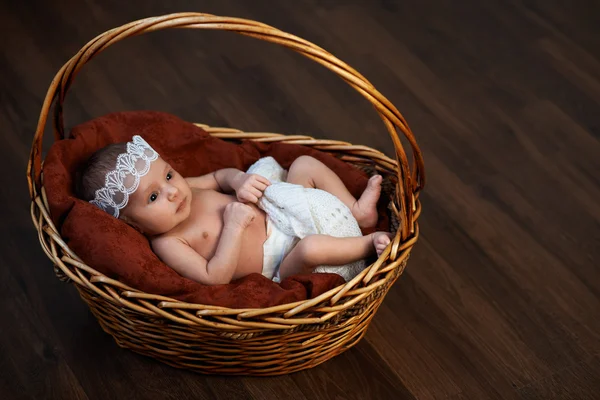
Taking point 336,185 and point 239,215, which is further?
point 336,185

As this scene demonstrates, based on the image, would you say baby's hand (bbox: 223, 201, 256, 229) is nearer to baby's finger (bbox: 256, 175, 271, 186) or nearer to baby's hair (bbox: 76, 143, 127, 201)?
baby's finger (bbox: 256, 175, 271, 186)

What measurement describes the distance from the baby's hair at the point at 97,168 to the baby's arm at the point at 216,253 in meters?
0.16

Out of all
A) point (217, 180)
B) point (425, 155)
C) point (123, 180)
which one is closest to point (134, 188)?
point (123, 180)

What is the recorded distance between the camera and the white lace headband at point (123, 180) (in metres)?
1.60

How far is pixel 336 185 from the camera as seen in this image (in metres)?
1.79

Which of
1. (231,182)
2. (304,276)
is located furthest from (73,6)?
(304,276)

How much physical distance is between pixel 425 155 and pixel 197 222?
73 cm

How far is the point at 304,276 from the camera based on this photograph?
1552mm

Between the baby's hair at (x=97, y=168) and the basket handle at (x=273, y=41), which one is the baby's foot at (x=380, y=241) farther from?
the baby's hair at (x=97, y=168)

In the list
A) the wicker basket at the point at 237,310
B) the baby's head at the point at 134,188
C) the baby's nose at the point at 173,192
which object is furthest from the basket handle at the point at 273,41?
the baby's nose at the point at 173,192

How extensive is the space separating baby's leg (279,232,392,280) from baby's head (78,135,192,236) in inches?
9.8

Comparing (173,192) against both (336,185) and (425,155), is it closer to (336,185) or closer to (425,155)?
(336,185)

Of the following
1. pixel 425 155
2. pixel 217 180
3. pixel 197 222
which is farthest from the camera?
pixel 425 155

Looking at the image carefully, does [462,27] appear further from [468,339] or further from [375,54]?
[468,339]
